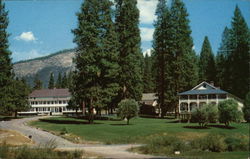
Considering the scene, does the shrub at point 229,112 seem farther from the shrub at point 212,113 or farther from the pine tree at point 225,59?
the pine tree at point 225,59

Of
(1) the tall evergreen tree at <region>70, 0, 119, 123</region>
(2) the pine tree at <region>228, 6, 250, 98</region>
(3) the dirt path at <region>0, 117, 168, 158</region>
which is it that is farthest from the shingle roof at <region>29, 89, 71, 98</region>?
(3) the dirt path at <region>0, 117, 168, 158</region>

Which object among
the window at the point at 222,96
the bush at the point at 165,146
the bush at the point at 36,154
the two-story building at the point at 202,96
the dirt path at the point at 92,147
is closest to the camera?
the bush at the point at 36,154

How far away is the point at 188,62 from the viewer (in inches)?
2379

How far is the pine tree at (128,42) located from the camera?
5350 cm

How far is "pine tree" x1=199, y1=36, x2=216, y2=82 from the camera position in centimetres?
8806

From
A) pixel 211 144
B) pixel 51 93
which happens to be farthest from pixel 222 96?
pixel 51 93

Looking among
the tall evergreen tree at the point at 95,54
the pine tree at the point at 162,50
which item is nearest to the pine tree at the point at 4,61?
the tall evergreen tree at the point at 95,54

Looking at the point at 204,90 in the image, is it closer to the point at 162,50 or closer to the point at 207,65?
the point at 162,50

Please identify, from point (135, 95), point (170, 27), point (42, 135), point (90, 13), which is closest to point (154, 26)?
point (170, 27)

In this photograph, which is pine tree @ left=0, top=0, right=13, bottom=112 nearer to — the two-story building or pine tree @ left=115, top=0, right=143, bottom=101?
pine tree @ left=115, top=0, right=143, bottom=101

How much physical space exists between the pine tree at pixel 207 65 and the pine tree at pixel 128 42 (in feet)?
128

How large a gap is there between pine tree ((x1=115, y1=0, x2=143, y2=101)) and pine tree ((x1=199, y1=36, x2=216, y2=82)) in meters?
39.1

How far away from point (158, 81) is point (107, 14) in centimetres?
1990

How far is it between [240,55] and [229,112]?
27988mm
